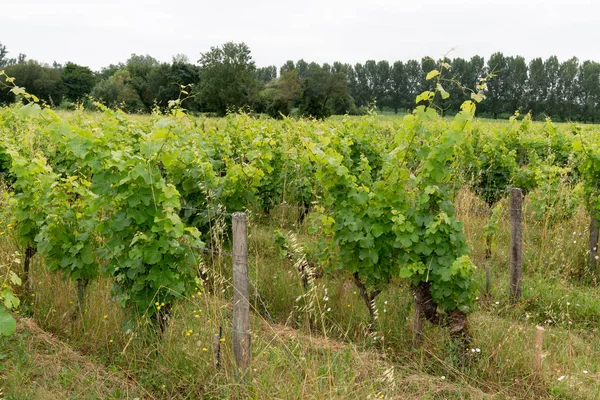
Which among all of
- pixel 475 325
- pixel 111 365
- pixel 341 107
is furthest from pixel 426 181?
pixel 341 107

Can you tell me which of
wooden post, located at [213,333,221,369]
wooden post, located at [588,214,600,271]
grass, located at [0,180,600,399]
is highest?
wooden post, located at [588,214,600,271]

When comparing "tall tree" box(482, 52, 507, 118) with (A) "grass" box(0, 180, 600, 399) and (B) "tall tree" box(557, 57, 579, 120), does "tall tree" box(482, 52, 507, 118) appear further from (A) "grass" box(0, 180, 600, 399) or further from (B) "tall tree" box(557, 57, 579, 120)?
(A) "grass" box(0, 180, 600, 399)

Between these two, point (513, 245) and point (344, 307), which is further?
point (513, 245)

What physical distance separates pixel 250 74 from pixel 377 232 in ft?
176

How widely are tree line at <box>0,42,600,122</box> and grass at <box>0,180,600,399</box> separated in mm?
35047

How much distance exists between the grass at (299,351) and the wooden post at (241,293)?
0.13 m

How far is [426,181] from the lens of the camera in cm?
420

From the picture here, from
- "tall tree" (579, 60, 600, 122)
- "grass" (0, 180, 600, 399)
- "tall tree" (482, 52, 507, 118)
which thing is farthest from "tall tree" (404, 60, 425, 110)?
"grass" (0, 180, 600, 399)

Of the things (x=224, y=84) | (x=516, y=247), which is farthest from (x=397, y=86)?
(x=516, y=247)

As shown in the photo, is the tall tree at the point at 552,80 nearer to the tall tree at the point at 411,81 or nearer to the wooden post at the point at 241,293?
the tall tree at the point at 411,81

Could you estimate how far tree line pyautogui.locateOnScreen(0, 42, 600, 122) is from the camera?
50500 millimetres

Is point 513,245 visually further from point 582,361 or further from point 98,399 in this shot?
point 98,399

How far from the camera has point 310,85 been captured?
5550cm

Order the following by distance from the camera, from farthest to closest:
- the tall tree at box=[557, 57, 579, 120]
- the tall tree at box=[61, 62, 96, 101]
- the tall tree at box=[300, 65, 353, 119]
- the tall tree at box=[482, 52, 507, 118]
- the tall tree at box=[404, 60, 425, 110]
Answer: the tall tree at box=[404, 60, 425, 110], the tall tree at box=[557, 57, 579, 120], the tall tree at box=[482, 52, 507, 118], the tall tree at box=[61, 62, 96, 101], the tall tree at box=[300, 65, 353, 119]
